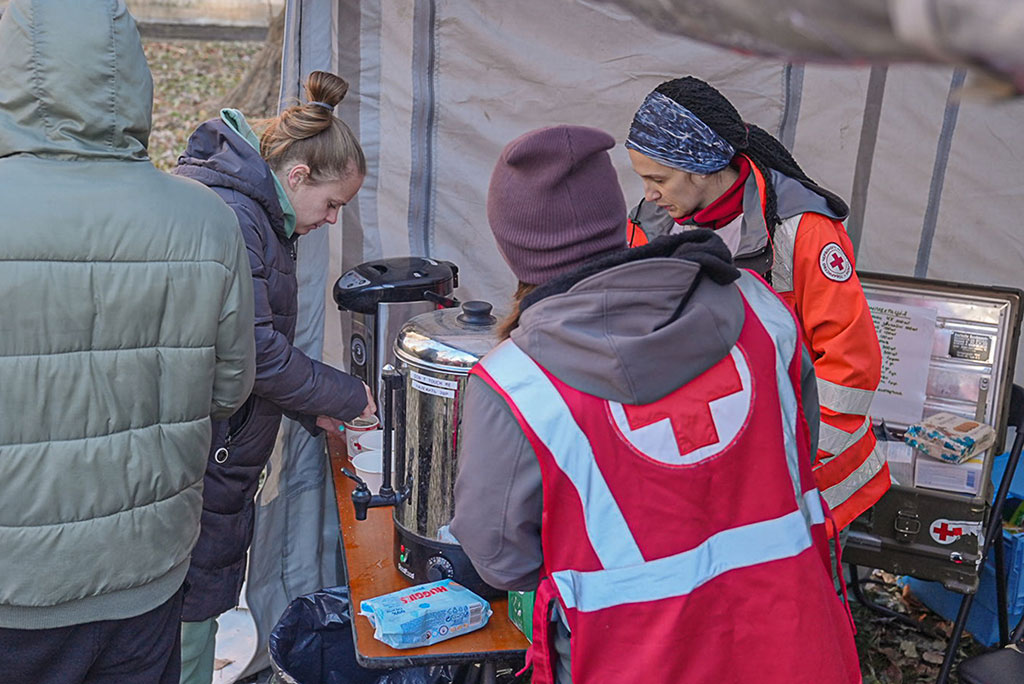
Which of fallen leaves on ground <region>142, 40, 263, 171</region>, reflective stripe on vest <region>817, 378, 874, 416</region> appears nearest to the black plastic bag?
reflective stripe on vest <region>817, 378, 874, 416</region>

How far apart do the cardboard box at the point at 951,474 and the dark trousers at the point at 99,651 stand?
229cm

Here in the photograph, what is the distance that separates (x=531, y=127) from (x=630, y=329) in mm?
2168

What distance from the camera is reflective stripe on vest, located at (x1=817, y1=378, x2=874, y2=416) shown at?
2.32 meters

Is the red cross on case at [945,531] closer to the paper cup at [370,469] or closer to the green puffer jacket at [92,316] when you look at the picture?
the paper cup at [370,469]

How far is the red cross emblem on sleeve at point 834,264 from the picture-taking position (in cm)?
232

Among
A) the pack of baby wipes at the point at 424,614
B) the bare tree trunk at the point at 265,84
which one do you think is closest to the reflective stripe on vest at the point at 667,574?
the pack of baby wipes at the point at 424,614

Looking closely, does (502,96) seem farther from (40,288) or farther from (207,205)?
(40,288)

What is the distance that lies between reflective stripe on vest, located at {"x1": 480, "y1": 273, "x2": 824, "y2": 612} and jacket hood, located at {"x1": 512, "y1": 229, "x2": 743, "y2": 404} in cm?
5

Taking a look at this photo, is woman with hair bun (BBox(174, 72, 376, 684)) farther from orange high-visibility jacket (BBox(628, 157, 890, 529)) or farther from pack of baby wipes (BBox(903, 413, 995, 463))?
pack of baby wipes (BBox(903, 413, 995, 463))

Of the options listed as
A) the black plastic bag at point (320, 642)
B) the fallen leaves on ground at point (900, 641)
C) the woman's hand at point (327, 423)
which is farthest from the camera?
the fallen leaves on ground at point (900, 641)

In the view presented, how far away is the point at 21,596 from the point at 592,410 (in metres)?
1.13

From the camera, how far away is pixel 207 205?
1885mm

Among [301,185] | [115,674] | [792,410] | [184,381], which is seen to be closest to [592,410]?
[792,410]

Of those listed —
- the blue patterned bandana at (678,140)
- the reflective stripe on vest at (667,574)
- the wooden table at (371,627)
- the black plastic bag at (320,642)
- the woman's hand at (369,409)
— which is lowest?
the black plastic bag at (320,642)
